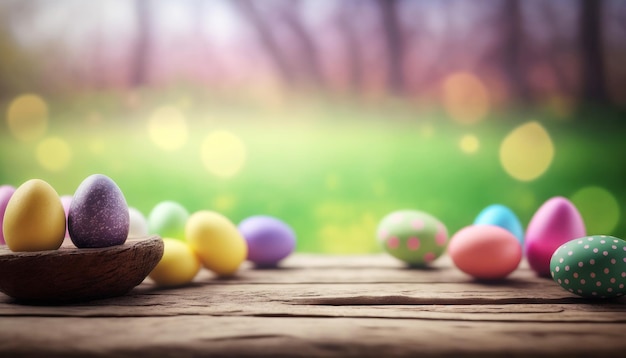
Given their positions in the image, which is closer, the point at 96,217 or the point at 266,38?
the point at 96,217

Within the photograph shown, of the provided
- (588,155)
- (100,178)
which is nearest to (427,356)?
(100,178)

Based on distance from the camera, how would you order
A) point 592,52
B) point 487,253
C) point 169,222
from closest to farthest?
point 487,253 < point 169,222 < point 592,52

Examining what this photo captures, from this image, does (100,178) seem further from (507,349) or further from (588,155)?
(588,155)

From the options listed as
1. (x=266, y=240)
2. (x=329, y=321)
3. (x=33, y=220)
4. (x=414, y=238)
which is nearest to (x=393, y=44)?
(x=414, y=238)

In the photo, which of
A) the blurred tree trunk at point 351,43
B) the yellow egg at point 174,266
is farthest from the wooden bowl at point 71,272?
the blurred tree trunk at point 351,43

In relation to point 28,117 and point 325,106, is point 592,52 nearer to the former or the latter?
point 325,106
